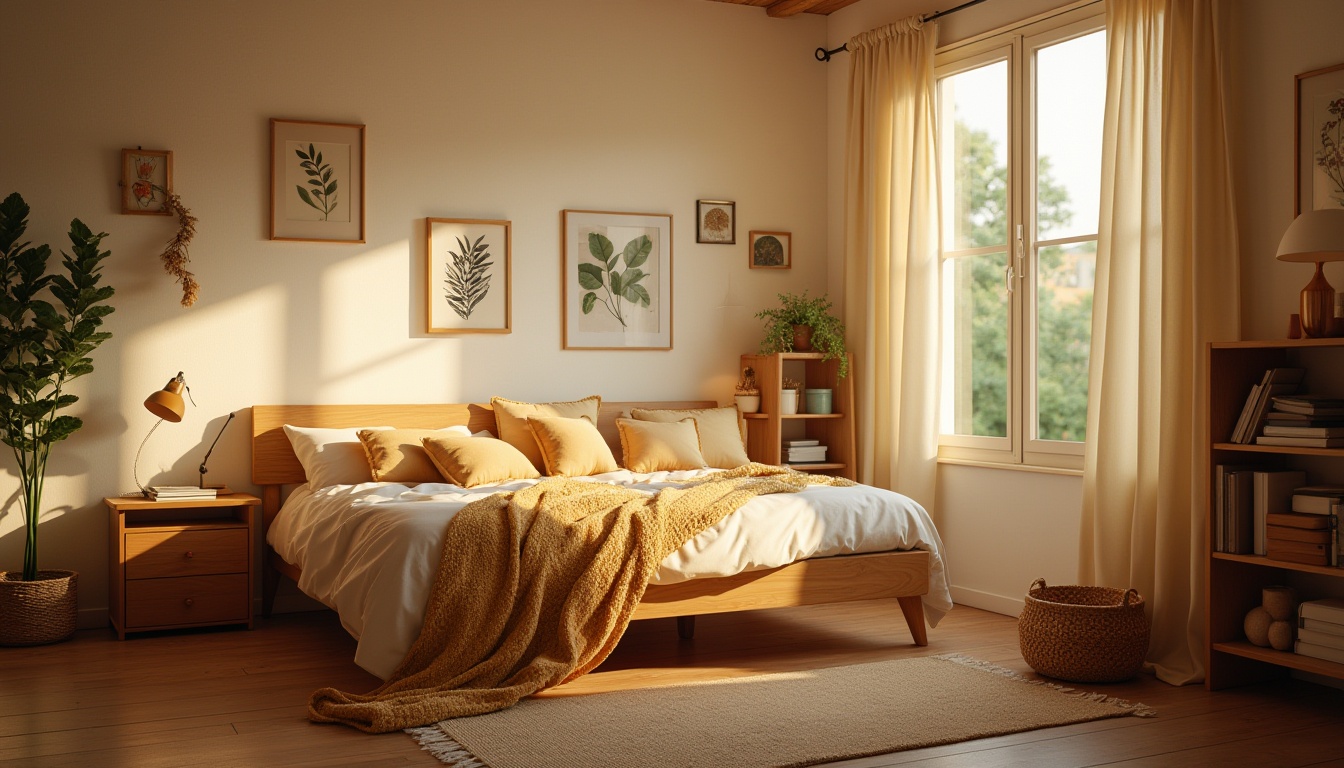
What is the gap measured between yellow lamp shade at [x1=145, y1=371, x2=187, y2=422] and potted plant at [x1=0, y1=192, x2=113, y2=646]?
11.2 inches

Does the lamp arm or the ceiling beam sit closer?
the lamp arm

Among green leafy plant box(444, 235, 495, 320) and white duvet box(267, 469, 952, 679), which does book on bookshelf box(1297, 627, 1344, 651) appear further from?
green leafy plant box(444, 235, 495, 320)

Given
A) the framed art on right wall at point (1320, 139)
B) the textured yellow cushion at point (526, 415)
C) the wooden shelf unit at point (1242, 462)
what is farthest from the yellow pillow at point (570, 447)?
the framed art on right wall at point (1320, 139)

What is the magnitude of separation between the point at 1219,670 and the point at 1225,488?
590 mm

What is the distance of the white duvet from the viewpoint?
348 cm

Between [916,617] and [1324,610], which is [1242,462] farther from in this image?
[916,617]

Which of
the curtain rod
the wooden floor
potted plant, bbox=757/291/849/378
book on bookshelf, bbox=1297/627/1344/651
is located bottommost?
the wooden floor

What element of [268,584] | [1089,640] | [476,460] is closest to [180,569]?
[268,584]

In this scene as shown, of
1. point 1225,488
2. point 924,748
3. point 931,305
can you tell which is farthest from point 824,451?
point 924,748

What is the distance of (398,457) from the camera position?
15.3 feet

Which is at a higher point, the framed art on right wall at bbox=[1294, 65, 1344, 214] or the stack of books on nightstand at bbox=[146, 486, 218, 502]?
the framed art on right wall at bbox=[1294, 65, 1344, 214]

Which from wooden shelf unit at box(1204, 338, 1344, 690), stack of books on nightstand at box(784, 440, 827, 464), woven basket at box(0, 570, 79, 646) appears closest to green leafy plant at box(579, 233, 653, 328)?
stack of books on nightstand at box(784, 440, 827, 464)

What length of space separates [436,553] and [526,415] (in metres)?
1.58

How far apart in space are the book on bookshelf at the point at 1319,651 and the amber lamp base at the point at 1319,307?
0.93 meters
